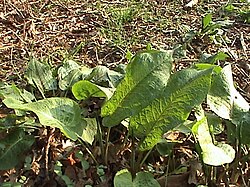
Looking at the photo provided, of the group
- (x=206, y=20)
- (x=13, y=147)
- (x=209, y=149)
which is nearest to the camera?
(x=209, y=149)

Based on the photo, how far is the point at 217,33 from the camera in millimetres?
2654

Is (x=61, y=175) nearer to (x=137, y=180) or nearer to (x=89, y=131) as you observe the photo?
(x=89, y=131)

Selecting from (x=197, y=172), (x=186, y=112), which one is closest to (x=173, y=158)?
(x=197, y=172)

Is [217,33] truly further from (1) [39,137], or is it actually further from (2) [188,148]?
(1) [39,137]

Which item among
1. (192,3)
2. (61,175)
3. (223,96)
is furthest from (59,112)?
Result: (192,3)

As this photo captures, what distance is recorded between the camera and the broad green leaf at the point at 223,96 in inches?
66.1

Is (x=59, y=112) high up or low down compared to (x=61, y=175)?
up

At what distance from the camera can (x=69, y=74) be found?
80.0 inches

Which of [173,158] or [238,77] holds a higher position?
[238,77]

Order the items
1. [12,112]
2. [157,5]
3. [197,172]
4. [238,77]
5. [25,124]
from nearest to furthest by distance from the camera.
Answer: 1. [197,172]
2. [25,124]
3. [12,112]
4. [238,77]
5. [157,5]

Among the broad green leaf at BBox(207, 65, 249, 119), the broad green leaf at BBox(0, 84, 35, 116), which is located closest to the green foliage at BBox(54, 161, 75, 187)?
the broad green leaf at BBox(0, 84, 35, 116)

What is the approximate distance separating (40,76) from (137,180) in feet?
2.25

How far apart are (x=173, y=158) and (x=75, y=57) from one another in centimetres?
94

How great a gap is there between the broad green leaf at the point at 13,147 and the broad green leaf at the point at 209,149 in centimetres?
61
